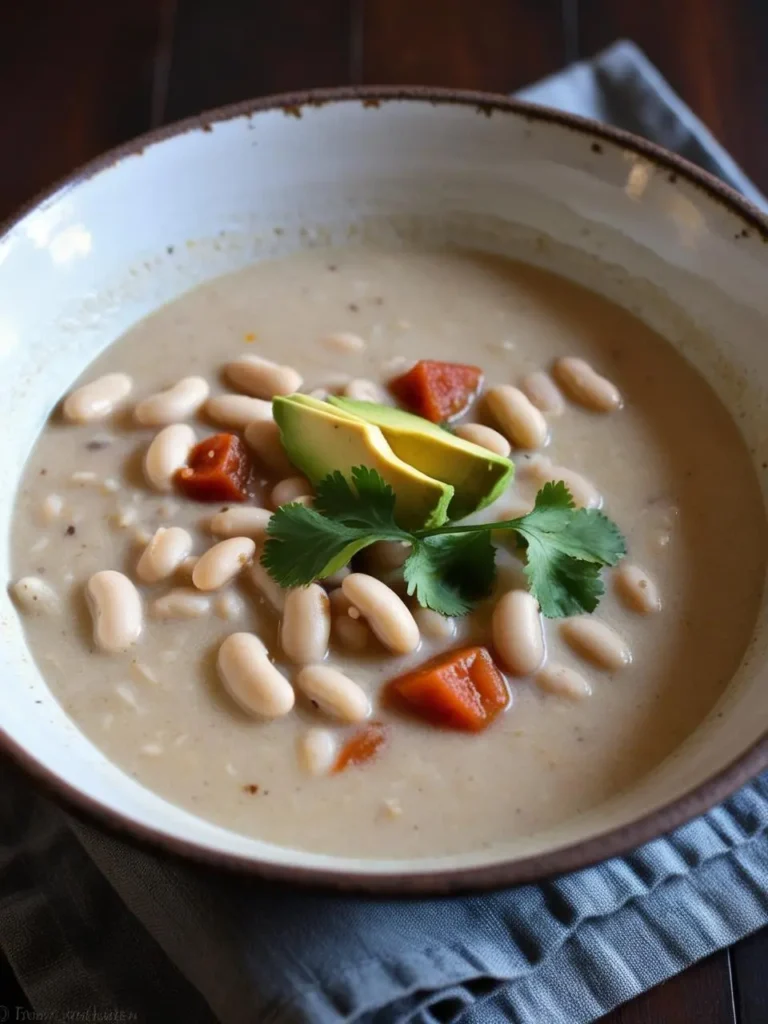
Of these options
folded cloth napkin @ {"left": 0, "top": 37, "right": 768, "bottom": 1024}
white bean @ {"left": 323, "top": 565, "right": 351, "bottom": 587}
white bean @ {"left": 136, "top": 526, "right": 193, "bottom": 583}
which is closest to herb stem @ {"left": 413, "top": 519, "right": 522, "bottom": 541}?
white bean @ {"left": 323, "top": 565, "right": 351, "bottom": 587}

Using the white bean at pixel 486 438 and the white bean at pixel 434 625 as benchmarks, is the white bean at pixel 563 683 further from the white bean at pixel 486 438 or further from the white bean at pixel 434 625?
the white bean at pixel 486 438

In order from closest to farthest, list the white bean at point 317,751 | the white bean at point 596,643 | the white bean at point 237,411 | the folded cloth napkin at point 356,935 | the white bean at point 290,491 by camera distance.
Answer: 1. the folded cloth napkin at point 356,935
2. the white bean at point 317,751
3. the white bean at point 596,643
4. the white bean at point 290,491
5. the white bean at point 237,411

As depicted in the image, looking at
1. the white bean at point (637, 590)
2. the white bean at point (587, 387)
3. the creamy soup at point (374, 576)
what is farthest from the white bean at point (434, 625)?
the white bean at point (587, 387)

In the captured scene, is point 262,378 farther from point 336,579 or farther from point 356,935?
point 356,935

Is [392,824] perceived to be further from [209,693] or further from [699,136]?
[699,136]

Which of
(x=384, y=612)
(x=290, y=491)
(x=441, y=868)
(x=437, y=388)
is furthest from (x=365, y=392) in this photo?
(x=441, y=868)

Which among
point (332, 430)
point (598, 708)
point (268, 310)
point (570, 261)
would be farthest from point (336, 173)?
point (598, 708)

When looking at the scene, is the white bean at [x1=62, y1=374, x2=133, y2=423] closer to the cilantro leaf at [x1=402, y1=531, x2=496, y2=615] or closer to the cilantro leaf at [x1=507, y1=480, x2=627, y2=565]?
the cilantro leaf at [x1=402, y1=531, x2=496, y2=615]
